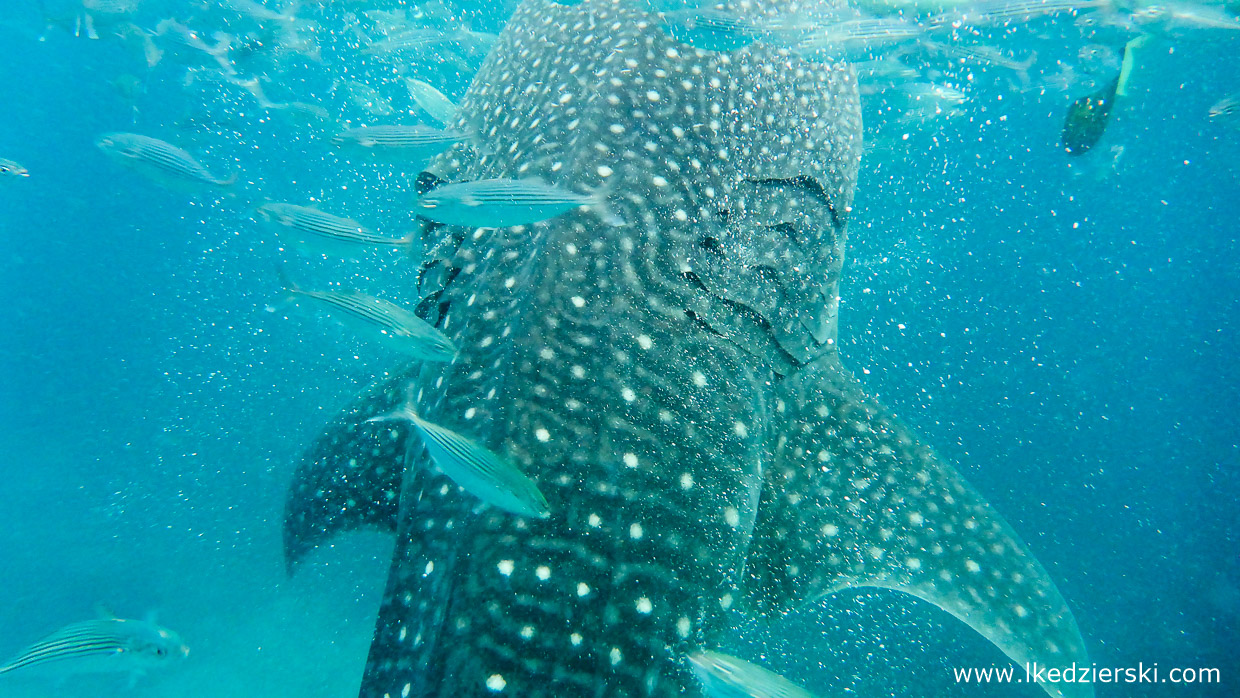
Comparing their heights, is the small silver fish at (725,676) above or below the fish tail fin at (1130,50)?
below

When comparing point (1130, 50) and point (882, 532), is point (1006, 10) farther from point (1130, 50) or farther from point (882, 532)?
point (882, 532)

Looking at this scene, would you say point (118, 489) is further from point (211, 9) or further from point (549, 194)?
point (549, 194)

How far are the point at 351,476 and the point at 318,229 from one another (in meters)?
1.62

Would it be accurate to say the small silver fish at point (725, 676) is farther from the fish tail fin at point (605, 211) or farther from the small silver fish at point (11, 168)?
the small silver fish at point (11, 168)

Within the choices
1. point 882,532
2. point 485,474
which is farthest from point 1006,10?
point 485,474

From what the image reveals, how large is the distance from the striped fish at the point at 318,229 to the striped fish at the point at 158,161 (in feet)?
4.90

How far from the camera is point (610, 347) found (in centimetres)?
244

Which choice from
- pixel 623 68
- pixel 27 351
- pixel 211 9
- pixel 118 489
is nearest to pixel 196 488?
pixel 118 489

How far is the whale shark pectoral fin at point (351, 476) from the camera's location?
3.16 metres

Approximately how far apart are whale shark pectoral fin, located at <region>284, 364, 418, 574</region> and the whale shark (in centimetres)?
2

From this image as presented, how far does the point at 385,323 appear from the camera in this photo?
265 centimetres

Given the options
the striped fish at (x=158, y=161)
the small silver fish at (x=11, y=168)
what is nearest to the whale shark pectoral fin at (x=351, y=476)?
the striped fish at (x=158, y=161)

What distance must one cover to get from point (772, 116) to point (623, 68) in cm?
116

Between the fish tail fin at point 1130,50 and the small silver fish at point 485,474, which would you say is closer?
the small silver fish at point 485,474
